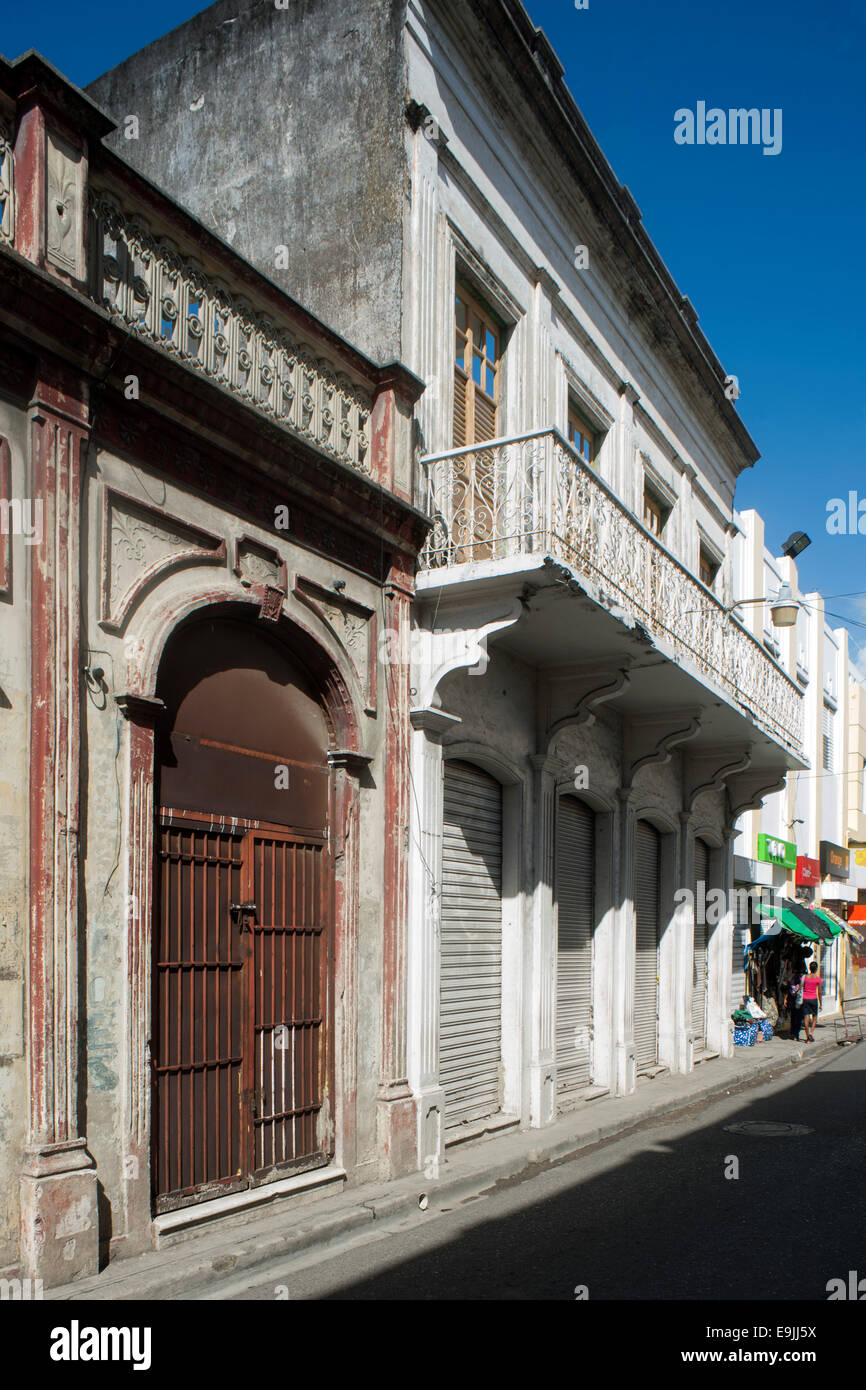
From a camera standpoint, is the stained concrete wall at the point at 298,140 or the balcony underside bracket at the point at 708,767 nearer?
the stained concrete wall at the point at 298,140

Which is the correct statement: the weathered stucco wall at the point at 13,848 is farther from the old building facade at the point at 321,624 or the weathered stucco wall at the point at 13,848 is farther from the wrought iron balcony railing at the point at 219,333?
the wrought iron balcony railing at the point at 219,333

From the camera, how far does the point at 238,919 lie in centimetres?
711

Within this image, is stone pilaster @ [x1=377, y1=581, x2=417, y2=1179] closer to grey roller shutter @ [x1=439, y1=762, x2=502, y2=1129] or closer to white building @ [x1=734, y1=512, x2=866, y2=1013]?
grey roller shutter @ [x1=439, y1=762, x2=502, y2=1129]


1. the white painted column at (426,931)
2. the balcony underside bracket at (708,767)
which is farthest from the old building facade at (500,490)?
the balcony underside bracket at (708,767)

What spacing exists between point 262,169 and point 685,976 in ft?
35.3

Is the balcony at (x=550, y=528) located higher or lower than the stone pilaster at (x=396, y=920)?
higher

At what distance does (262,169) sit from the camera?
1032cm

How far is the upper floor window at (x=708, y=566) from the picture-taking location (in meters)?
17.7

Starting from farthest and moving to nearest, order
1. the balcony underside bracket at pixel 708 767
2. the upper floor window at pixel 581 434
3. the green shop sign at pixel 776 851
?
the green shop sign at pixel 776 851, the balcony underside bracket at pixel 708 767, the upper floor window at pixel 581 434

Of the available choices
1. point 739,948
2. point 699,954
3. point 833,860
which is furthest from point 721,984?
point 833,860

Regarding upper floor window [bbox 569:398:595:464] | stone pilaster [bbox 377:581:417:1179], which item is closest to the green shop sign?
upper floor window [bbox 569:398:595:464]

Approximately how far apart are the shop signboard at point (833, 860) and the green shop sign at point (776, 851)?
13.2 feet

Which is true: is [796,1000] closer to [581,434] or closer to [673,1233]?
[581,434]

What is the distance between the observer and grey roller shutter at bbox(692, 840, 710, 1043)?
16312mm
